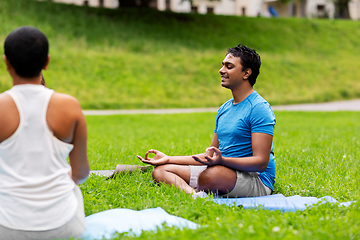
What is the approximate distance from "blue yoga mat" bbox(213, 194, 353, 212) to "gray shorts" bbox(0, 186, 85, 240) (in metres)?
1.40

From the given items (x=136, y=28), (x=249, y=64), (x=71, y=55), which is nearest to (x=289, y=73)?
(x=136, y=28)

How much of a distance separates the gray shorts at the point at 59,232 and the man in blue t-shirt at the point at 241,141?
48.3 inches

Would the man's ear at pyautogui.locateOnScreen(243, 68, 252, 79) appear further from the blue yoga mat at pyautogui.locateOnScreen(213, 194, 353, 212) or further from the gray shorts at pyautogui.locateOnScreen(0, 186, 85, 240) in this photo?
the gray shorts at pyautogui.locateOnScreen(0, 186, 85, 240)

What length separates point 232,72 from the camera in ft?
11.8

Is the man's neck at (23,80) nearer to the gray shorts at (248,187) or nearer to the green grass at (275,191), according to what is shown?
the green grass at (275,191)

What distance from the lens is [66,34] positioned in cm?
2092

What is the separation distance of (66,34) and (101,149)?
15.8 metres

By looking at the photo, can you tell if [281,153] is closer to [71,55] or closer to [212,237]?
[212,237]

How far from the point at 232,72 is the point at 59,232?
2.12 metres

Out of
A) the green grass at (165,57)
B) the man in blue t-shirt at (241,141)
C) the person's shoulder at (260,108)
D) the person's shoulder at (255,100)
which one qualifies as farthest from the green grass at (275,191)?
the green grass at (165,57)

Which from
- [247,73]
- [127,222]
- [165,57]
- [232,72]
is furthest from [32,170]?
[165,57]

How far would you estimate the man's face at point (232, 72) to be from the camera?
360cm

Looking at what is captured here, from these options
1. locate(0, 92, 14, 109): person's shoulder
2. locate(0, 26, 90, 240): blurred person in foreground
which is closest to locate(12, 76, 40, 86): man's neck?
locate(0, 26, 90, 240): blurred person in foreground

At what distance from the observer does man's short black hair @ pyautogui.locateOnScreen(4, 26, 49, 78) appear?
225cm
